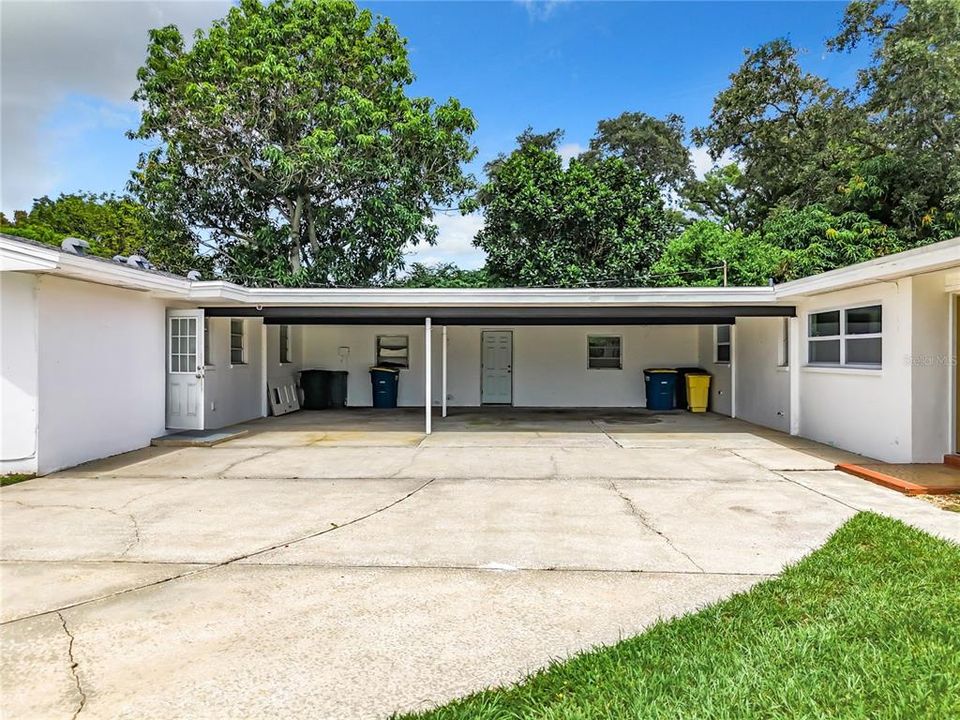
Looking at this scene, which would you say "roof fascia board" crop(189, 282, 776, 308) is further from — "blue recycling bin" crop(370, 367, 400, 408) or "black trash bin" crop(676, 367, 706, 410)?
"blue recycling bin" crop(370, 367, 400, 408)

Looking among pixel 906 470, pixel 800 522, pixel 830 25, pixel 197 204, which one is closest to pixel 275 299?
pixel 800 522

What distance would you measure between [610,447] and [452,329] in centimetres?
719

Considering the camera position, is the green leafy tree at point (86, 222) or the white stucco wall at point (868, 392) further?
the green leafy tree at point (86, 222)

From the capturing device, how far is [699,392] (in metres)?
13.9

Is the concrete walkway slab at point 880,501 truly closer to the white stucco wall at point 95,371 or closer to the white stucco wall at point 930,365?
the white stucco wall at point 930,365

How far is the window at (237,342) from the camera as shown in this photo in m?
11.7

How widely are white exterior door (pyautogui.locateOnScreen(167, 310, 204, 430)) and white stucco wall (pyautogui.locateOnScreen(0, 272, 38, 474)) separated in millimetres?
3066

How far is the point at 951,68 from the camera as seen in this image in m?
14.6

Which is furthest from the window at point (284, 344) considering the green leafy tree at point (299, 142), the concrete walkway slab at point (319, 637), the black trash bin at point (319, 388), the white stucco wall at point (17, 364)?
the concrete walkway slab at point (319, 637)

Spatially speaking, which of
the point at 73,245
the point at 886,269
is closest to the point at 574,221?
the point at 886,269

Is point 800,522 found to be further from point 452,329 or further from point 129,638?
point 452,329

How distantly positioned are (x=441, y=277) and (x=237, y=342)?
A: 30.5 ft

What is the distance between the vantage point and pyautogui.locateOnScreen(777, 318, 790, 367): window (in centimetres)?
1034

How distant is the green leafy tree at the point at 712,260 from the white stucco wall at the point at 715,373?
436 centimetres
